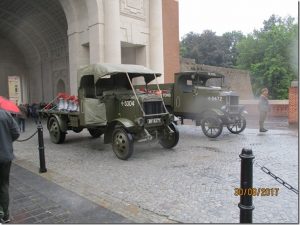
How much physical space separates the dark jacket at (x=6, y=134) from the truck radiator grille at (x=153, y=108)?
444 centimetres

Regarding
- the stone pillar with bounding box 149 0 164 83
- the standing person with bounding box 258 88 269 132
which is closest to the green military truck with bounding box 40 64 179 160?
the standing person with bounding box 258 88 269 132

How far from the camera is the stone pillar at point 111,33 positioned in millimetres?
17078

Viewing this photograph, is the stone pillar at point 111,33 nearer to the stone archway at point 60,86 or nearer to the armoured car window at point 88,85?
the armoured car window at point 88,85

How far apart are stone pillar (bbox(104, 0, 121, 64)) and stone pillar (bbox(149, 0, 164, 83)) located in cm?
364

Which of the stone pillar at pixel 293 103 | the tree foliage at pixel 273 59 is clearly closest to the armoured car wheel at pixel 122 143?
the stone pillar at pixel 293 103

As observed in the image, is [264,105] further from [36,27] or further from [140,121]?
[36,27]

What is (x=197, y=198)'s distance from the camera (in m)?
5.00

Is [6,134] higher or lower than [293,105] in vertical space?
higher

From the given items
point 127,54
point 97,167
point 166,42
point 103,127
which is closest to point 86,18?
point 127,54

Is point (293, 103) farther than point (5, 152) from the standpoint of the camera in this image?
Yes

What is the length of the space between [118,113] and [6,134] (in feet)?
16.3

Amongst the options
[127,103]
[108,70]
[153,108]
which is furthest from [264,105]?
[108,70]

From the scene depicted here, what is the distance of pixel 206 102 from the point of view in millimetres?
11844

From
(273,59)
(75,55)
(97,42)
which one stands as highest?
(273,59)
